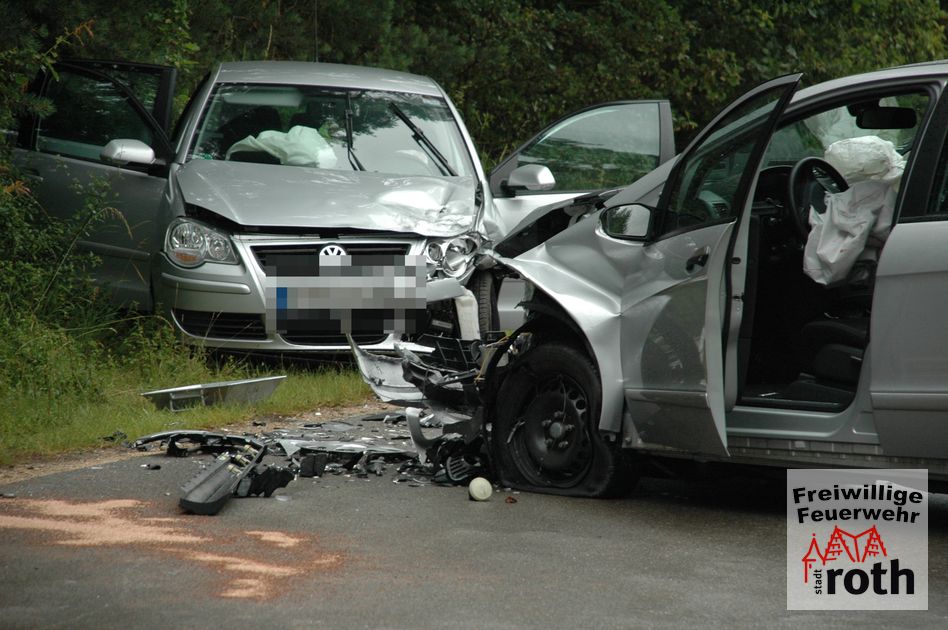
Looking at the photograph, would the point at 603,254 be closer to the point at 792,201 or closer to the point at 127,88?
the point at 792,201

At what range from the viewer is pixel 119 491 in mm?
6367

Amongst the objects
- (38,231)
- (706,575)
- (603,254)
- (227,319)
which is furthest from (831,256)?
(38,231)

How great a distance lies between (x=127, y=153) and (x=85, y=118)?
4.55 ft

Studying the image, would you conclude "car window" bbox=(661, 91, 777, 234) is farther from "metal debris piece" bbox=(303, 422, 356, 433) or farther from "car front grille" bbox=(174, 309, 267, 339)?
"car front grille" bbox=(174, 309, 267, 339)

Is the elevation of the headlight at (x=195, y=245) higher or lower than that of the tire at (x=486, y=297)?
higher

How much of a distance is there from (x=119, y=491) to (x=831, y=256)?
322 cm

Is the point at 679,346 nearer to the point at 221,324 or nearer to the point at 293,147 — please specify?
the point at 221,324

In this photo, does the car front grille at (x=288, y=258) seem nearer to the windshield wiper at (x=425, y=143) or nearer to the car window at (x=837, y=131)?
the windshield wiper at (x=425, y=143)

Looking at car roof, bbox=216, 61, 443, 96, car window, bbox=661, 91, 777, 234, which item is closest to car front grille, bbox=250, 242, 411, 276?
car roof, bbox=216, 61, 443, 96

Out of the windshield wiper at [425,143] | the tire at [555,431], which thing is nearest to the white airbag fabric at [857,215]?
the tire at [555,431]

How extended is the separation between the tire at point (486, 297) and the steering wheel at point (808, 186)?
10.3 ft

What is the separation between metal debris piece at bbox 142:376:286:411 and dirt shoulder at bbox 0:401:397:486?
0.22 m

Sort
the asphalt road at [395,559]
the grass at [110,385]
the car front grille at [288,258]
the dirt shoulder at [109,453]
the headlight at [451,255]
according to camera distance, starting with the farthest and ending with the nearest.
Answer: the headlight at [451,255]
the car front grille at [288,258]
the grass at [110,385]
the dirt shoulder at [109,453]
the asphalt road at [395,559]

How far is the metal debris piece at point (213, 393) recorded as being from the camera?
28.3 ft
